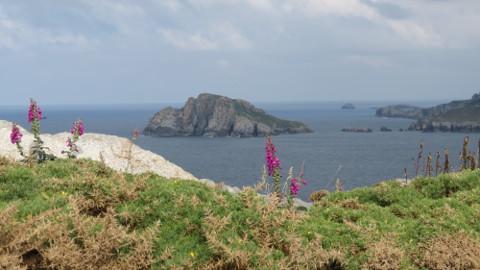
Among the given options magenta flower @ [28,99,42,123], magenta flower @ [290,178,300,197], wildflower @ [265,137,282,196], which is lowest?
magenta flower @ [290,178,300,197]

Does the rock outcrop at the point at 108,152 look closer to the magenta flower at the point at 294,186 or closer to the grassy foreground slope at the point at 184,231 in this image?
the magenta flower at the point at 294,186

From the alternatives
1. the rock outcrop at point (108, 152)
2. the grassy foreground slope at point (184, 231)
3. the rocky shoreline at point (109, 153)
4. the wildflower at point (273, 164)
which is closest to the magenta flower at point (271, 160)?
the wildflower at point (273, 164)

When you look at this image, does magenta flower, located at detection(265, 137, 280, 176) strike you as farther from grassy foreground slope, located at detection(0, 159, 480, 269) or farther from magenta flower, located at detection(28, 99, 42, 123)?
magenta flower, located at detection(28, 99, 42, 123)

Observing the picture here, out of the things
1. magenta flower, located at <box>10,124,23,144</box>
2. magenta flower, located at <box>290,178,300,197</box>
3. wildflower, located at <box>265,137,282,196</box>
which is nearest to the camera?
magenta flower, located at <box>290,178,300,197</box>

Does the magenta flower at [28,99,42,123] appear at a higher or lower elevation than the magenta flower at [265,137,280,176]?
higher

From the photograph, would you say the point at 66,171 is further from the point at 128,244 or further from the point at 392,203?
the point at 392,203

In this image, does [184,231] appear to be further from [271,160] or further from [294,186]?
[271,160]

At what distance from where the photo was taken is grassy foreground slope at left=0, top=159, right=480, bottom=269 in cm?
599

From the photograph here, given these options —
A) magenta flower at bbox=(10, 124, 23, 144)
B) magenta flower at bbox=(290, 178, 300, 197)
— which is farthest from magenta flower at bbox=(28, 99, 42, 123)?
magenta flower at bbox=(290, 178, 300, 197)

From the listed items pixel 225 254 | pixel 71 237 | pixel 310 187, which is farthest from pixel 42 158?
pixel 310 187

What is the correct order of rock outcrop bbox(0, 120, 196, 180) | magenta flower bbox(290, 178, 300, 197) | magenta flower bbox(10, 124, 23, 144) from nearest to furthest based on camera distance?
1. magenta flower bbox(290, 178, 300, 197)
2. magenta flower bbox(10, 124, 23, 144)
3. rock outcrop bbox(0, 120, 196, 180)

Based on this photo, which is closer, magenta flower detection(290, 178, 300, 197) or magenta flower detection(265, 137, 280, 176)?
magenta flower detection(290, 178, 300, 197)

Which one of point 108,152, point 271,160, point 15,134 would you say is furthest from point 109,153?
point 271,160

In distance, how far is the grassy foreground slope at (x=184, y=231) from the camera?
5.99 m
